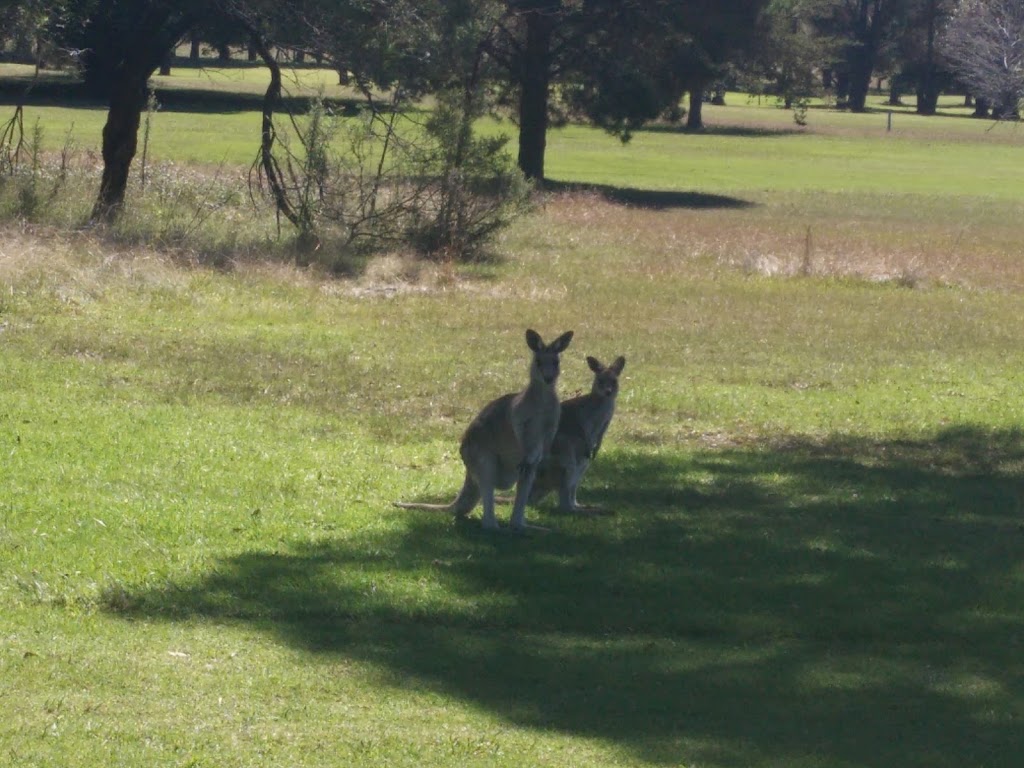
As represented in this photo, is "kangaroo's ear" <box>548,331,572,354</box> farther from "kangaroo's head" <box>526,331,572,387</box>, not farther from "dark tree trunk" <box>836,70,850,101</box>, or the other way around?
"dark tree trunk" <box>836,70,850,101</box>

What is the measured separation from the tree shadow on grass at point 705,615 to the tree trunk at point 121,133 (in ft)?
52.1

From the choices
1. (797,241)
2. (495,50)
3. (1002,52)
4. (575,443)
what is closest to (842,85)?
(1002,52)

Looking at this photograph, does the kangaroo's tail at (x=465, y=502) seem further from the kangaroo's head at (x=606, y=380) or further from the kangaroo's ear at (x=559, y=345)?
the kangaroo's head at (x=606, y=380)

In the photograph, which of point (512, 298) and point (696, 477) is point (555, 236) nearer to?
point (512, 298)

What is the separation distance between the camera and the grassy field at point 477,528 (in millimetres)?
6719

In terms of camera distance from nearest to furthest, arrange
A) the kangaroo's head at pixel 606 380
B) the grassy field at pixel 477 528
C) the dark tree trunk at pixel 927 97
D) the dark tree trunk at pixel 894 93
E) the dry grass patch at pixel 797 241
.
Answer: the grassy field at pixel 477 528
the kangaroo's head at pixel 606 380
the dry grass patch at pixel 797 241
the dark tree trunk at pixel 927 97
the dark tree trunk at pixel 894 93

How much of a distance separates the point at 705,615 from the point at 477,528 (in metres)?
2.06

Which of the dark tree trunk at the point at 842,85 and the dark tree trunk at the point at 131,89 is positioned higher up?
the dark tree trunk at the point at 842,85

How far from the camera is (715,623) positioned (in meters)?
8.54

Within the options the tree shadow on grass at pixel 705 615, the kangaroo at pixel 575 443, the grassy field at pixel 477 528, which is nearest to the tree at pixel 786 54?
the grassy field at pixel 477 528

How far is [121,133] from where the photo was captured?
83.8 feet

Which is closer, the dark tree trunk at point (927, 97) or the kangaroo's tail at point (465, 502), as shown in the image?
the kangaroo's tail at point (465, 502)

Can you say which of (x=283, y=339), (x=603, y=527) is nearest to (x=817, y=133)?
(x=283, y=339)

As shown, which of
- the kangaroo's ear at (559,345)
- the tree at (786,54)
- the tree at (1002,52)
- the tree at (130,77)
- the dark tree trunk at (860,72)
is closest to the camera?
the kangaroo's ear at (559,345)
